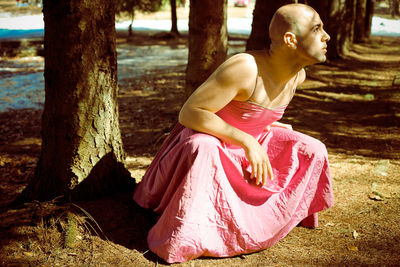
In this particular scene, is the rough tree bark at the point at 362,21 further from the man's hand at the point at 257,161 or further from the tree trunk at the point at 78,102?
the man's hand at the point at 257,161

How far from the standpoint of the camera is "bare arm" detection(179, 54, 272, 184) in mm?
2500

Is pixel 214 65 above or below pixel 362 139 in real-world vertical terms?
above

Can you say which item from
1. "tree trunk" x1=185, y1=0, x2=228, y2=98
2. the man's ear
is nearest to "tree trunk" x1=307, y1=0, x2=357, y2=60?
"tree trunk" x1=185, y1=0, x2=228, y2=98

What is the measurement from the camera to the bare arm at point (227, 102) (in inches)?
98.4

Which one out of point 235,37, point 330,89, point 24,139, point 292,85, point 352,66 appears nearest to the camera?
point 292,85

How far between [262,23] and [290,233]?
4548mm

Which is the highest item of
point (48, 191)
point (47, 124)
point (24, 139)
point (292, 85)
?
point (292, 85)

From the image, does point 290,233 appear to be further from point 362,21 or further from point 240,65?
point 362,21

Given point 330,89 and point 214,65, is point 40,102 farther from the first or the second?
point 330,89

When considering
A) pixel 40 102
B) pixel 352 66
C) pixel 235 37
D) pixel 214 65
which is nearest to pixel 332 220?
pixel 214 65

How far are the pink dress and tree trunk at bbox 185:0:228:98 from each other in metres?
2.32

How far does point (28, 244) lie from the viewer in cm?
262

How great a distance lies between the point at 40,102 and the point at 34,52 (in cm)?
796

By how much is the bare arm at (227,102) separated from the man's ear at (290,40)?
9.6 inches
